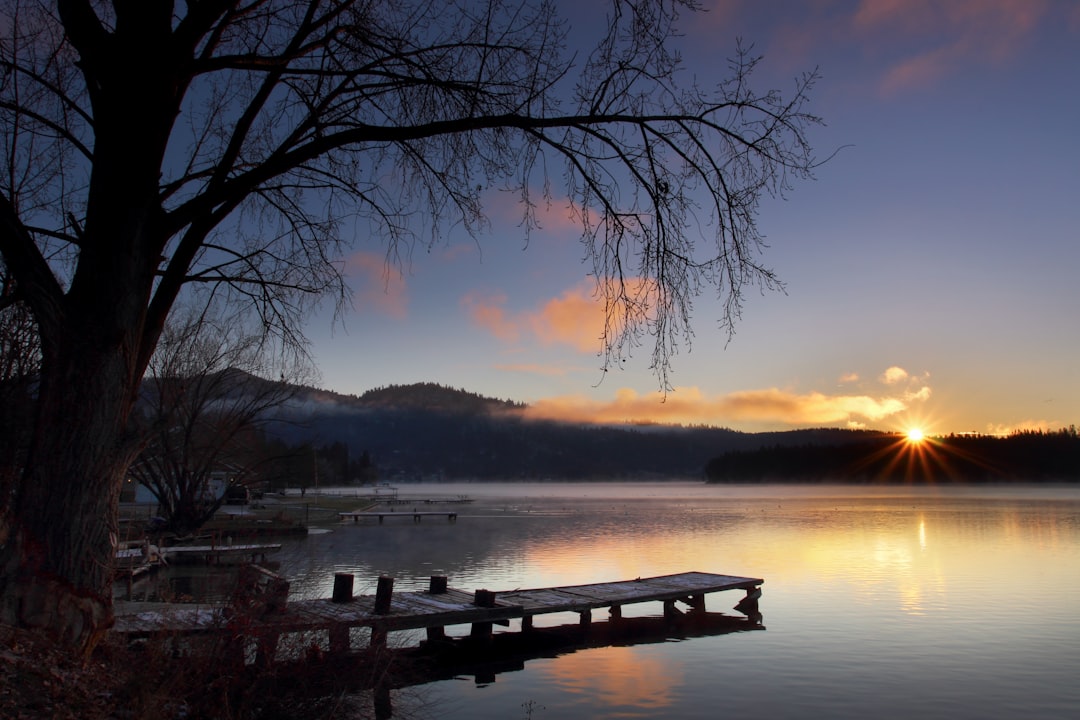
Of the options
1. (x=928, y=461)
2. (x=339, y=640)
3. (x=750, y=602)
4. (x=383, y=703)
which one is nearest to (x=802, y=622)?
(x=750, y=602)

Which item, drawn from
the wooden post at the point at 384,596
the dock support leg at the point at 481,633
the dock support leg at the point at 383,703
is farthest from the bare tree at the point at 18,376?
the dock support leg at the point at 481,633

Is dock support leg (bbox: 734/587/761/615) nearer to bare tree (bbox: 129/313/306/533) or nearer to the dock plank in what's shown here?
the dock plank

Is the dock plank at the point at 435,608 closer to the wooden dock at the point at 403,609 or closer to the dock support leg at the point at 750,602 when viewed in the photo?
the wooden dock at the point at 403,609

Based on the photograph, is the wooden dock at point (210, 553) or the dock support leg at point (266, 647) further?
the wooden dock at point (210, 553)

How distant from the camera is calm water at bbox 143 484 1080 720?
14031 millimetres

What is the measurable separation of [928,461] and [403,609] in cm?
18584

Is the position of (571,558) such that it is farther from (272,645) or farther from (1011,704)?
(272,645)

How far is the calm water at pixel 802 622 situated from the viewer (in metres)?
14.0

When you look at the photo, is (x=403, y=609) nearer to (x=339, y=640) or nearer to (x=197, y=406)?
(x=339, y=640)

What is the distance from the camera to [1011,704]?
14.0 meters

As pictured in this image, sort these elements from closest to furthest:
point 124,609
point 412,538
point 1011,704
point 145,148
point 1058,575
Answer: point 145,148
point 1011,704
point 124,609
point 1058,575
point 412,538

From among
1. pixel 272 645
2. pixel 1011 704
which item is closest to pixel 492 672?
pixel 272 645

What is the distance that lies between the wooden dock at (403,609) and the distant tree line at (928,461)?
→ 557 ft

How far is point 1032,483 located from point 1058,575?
6449 inches
